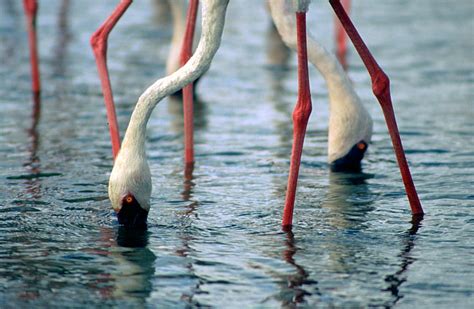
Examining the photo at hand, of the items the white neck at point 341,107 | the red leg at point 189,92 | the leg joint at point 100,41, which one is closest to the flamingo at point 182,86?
the white neck at point 341,107

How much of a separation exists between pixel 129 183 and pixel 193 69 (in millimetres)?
754

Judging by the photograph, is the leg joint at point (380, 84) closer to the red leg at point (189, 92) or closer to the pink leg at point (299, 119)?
the pink leg at point (299, 119)

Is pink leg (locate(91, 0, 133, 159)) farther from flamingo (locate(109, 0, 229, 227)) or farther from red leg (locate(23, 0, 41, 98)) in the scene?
red leg (locate(23, 0, 41, 98))

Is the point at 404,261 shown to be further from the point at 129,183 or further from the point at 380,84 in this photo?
the point at 129,183

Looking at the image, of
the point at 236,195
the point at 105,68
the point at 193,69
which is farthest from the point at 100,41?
the point at 193,69

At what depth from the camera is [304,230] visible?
6777 millimetres

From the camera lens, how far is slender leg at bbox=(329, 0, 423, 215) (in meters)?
6.97

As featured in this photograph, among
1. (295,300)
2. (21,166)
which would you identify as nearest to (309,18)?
(21,166)

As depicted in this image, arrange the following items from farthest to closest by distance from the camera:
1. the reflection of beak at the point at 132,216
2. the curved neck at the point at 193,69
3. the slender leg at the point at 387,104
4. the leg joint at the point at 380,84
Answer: the leg joint at the point at 380,84 → the slender leg at the point at 387,104 → the reflection of beak at the point at 132,216 → the curved neck at the point at 193,69

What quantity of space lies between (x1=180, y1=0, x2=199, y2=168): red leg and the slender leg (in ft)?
5.30

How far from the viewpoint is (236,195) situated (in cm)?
766

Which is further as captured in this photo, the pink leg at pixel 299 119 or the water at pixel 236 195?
the pink leg at pixel 299 119

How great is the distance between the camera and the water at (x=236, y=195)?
19.2 ft

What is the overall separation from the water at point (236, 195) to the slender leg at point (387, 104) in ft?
0.48
